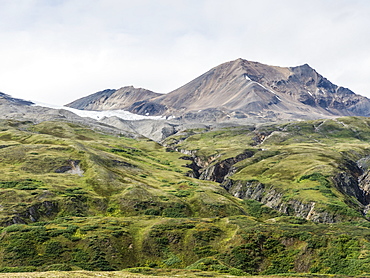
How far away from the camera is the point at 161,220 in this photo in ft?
266

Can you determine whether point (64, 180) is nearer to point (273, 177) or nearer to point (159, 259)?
point (159, 259)

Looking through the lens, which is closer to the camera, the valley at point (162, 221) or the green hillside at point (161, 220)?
the valley at point (162, 221)

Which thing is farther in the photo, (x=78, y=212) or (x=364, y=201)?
(x=364, y=201)

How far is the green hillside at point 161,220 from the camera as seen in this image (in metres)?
62.6

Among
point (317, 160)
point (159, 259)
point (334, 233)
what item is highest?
point (317, 160)

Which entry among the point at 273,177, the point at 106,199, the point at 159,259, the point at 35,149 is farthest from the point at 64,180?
the point at 273,177

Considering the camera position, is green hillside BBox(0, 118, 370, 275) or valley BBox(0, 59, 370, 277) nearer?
valley BBox(0, 59, 370, 277)

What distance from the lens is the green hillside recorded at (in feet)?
205

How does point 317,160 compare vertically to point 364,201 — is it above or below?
above

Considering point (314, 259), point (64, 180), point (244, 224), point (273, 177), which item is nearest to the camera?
point (314, 259)

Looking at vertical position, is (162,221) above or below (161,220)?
above

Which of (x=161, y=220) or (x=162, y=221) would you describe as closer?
(x=162, y=221)

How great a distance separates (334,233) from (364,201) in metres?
116

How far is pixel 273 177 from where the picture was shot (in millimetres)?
170750
